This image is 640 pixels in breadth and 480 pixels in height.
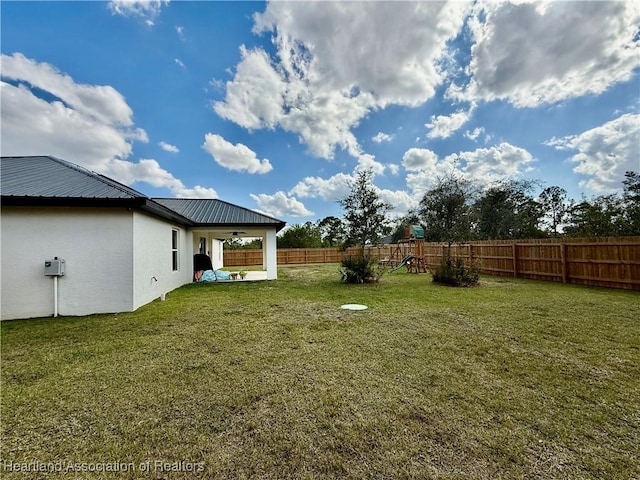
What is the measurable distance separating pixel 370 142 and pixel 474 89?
16.0 ft

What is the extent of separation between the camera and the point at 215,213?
38.5ft

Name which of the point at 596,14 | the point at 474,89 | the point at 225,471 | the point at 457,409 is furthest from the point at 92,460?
the point at 474,89

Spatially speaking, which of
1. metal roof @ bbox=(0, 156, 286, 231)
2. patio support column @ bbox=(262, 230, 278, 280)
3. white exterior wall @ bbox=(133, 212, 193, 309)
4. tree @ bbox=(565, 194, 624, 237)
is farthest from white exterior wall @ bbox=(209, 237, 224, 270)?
tree @ bbox=(565, 194, 624, 237)

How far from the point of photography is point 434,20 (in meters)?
7.81

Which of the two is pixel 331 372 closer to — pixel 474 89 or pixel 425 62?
pixel 425 62

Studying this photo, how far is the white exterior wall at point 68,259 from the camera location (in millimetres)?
5605

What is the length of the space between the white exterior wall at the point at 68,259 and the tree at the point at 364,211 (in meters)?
7.70

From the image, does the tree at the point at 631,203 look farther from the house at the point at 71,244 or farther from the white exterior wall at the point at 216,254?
the white exterior wall at the point at 216,254

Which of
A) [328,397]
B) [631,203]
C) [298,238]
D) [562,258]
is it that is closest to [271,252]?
[328,397]

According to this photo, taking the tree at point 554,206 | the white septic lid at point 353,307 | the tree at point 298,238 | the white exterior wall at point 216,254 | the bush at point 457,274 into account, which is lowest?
the white septic lid at point 353,307

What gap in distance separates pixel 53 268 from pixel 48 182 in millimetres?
2211

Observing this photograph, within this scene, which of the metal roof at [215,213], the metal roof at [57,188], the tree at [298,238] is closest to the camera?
the metal roof at [57,188]

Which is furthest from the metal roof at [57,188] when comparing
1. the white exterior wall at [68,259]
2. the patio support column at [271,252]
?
the patio support column at [271,252]

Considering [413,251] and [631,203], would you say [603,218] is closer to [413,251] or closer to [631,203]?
[631,203]
